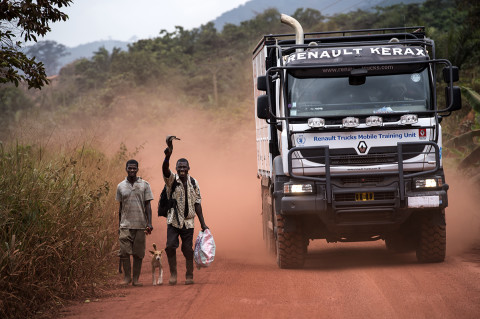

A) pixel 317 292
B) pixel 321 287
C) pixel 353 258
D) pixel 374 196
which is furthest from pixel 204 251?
pixel 353 258

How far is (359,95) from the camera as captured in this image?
10.4 metres

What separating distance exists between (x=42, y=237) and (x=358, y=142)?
460 cm

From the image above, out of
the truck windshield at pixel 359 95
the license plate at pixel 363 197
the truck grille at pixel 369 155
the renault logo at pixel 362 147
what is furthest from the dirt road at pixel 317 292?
the truck windshield at pixel 359 95

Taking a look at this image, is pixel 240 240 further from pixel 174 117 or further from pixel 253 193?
pixel 174 117

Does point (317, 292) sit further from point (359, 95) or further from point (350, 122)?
point (359, 95)

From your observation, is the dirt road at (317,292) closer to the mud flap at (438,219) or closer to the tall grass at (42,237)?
the tall grass at (42,237)

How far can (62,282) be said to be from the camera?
28.0 ft

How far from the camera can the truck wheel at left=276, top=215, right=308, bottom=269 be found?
1070 cm

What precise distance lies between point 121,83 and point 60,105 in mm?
→ 8132

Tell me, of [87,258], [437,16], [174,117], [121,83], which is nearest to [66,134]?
[87,258]

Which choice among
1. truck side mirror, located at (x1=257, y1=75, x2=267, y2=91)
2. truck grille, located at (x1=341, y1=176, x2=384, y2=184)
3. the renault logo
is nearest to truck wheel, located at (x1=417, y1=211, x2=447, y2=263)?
truck grille, located at (x1=341, y1=176, x2=384, y2=184)

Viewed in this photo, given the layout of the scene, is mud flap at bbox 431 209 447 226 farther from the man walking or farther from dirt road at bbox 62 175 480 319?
the man walking

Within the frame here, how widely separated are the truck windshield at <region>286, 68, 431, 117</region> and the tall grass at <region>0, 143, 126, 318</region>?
3407mm

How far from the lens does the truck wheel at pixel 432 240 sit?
1063cm
